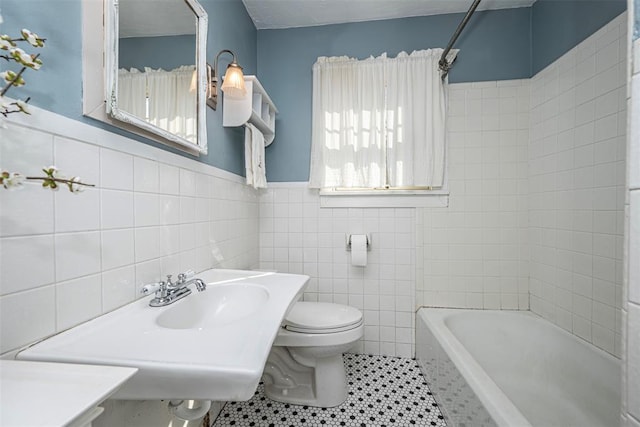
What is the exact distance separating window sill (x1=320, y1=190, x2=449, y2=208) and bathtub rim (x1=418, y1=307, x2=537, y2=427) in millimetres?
768

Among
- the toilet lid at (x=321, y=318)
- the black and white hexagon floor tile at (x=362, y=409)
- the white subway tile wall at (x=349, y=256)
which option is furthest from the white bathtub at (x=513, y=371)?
the toilet lid at (x=321, y=318)

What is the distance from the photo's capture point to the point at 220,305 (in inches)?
42.9

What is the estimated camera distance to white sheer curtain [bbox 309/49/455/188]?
1.92 m

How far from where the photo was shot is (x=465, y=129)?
195cm

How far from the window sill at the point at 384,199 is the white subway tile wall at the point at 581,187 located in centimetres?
60

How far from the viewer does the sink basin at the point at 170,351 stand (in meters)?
0.53

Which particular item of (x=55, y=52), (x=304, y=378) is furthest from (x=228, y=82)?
(x=304, y=378)

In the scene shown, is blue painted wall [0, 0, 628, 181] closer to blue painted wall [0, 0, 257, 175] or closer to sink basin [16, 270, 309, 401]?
blue painted wall [0, 0, 257, 175]

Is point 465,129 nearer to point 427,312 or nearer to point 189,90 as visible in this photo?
point 427,312

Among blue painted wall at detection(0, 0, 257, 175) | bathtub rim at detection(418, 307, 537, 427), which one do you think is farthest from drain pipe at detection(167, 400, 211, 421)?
bathtub rim at detection(418, 307, 537, 427)

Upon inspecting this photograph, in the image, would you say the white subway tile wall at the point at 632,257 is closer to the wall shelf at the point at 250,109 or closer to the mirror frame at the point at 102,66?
the mirror frame at the point at 102,66

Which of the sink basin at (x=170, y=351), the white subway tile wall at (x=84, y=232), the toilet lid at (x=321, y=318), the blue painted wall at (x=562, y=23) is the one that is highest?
the blue painted wall at (x=562, y=23)

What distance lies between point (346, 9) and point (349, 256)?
1707mm

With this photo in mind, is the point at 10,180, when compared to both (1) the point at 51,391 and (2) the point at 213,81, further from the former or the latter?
(2) the point at 213,81
